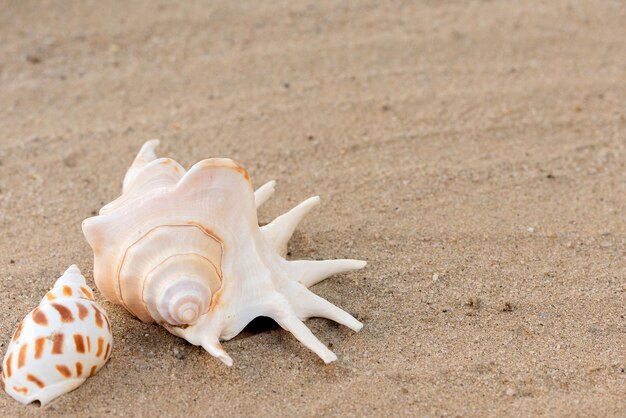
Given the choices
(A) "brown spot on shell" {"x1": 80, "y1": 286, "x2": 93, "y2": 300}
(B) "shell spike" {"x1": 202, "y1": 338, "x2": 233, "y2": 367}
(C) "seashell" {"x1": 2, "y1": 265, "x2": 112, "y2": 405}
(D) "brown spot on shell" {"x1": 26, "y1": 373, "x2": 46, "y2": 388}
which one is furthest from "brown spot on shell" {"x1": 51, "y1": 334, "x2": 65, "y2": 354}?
(B) "shell spike" {"x1": 202, "y1": 338, "x2": 233, "y2": 367}

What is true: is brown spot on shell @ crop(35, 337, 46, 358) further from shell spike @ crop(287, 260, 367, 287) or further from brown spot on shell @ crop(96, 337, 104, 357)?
shell spike @ crop(287, 260, 367, 287)

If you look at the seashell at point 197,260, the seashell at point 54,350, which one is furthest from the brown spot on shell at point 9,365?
the seashell at point 197,260

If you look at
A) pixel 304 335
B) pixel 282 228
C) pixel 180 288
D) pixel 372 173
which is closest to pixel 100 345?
pixel 180 288

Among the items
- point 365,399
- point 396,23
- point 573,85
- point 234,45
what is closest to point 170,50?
point 234,45

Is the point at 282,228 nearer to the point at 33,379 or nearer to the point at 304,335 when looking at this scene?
the point at 304,335

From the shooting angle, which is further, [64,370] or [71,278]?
[71,278]

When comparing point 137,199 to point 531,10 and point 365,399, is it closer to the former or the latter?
point 365,399
